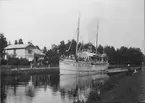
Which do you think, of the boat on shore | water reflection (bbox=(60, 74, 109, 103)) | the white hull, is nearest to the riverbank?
water reflection (bbox=(60, 74, 109, 103))

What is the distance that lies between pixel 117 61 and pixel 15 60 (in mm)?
87228

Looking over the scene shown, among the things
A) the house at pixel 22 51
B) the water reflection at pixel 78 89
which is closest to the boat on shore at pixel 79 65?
the water reflection at pixel 78 89

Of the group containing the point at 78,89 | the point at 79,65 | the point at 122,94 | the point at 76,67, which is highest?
the point at 79,65

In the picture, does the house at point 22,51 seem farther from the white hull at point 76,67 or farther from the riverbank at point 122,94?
the riverbank at point 122,94

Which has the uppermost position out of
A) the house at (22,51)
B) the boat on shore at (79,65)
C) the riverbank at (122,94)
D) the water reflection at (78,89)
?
the house at (22,51)

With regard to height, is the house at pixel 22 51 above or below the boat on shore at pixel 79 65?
above

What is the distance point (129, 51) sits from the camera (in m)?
144

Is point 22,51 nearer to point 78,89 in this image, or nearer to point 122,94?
point 78,89

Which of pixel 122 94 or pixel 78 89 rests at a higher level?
pixel 122 94

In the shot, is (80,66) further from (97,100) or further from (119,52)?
(119,52)

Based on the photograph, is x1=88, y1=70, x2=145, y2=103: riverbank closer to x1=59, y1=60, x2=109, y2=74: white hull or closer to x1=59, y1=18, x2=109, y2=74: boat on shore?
x1=59, y1=60, x2=109, y2=74: white hull

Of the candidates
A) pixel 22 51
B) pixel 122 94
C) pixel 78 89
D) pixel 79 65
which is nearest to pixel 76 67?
pixel 79 65

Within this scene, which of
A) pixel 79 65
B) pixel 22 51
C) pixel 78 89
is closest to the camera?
pixel 78 89

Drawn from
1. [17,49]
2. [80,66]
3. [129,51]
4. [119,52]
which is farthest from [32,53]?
[129,51]
